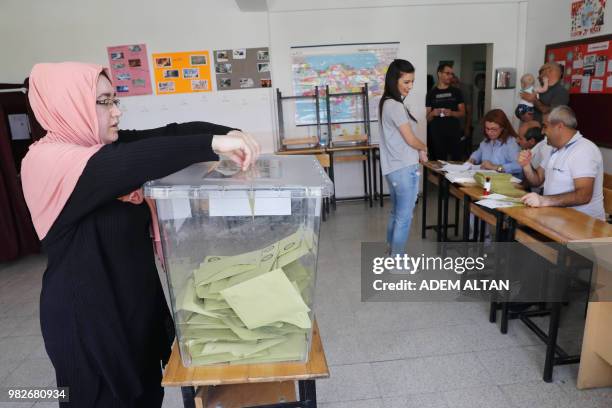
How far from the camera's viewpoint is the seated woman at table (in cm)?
325

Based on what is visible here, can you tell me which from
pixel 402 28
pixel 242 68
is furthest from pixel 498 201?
pixel 242 68

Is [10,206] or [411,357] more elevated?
[10,206]

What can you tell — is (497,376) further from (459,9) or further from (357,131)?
(459,9)

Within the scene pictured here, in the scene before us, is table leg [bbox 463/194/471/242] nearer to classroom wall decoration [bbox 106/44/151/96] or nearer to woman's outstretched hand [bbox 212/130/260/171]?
woman's outstretched hand [bbox 212/130/260/171]

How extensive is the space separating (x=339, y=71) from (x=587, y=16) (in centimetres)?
249

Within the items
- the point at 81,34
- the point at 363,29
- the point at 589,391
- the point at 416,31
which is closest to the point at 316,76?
the point at 363,29

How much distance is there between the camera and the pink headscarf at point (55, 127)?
851 mm

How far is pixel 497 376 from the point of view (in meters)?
2.05

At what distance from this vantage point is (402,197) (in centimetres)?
297

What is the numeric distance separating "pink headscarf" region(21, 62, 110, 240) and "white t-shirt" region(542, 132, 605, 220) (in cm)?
231

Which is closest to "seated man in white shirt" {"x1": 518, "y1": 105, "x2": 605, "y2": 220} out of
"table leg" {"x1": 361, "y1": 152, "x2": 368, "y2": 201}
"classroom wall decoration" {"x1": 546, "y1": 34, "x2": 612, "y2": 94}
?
"classroom wall decoration" {"x1": 546, "y1": 34, "x2": 612, "y2": 94}

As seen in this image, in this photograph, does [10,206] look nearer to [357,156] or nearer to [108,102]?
[357,156]

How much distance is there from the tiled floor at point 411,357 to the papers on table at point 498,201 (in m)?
0.72

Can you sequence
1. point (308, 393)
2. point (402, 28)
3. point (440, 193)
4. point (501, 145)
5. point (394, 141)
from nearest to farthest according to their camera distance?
1. point (308, 393)
2. point (394, 141)
3. point (501, 145)
4. point (440, 193)
5. point (402, 28)
